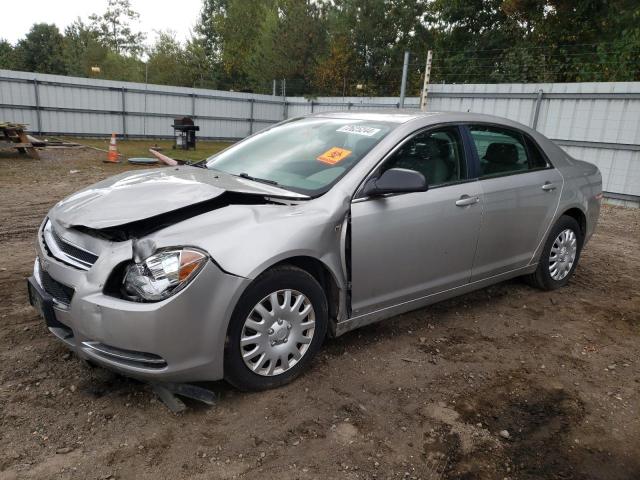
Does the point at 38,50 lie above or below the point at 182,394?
above

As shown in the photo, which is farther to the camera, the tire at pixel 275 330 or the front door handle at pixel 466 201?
the front door handle at pixel 466 201

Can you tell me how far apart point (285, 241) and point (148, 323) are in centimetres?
79

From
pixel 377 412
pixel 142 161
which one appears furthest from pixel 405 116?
pixel 142 161

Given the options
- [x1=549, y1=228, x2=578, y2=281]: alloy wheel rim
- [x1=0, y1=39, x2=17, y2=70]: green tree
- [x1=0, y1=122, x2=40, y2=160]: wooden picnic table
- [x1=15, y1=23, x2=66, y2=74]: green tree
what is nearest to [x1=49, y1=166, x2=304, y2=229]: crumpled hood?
[x1=549, y1=228, x2=578, y2=281]: alloy wheel rim

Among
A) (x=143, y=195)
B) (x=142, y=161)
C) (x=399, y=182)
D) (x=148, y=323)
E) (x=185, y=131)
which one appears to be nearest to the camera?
(x=148, y=323)

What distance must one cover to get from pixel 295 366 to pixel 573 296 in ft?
10.0

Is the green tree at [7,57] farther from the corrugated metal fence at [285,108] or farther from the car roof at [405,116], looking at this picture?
the car roof at [405,116]

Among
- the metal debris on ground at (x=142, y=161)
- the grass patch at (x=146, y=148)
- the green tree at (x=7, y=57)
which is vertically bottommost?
the grass patch at (x=146, y=148)

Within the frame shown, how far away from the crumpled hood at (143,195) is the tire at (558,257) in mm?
2652

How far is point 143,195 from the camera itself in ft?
9.33

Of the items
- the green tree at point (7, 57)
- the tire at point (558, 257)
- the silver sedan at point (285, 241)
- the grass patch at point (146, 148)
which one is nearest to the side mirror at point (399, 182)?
the silver sedan at point (285, 241)

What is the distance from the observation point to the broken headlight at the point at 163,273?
238 centimetres

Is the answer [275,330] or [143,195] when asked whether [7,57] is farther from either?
[275,330]

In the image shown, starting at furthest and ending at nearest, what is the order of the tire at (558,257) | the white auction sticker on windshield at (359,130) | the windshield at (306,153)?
the tire at (558,257), the white auction sticker on windshield at (359,130), the windshield at (306,153)
